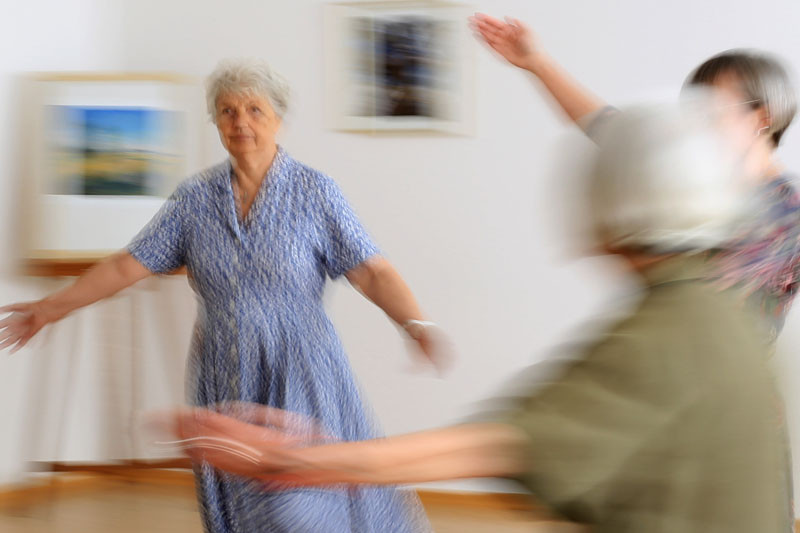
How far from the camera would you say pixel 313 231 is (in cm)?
270

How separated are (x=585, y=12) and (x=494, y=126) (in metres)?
0.60

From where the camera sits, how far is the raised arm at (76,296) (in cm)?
287

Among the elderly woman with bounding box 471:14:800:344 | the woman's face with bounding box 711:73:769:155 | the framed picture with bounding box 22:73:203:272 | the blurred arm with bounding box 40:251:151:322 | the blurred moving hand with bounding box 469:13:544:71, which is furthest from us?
the framed picture with bounding box 22:73:203:272

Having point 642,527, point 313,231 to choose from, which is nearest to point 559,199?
point 642,527

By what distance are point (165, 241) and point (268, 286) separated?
33 centimetres

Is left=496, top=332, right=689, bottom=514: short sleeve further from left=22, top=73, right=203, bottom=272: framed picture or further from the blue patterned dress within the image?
left=22, top=73, right=203, bottom=272: framed picture

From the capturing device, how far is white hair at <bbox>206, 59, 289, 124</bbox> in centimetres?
279

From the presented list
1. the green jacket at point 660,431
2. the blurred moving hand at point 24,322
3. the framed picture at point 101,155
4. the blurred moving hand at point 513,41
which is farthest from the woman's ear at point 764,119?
the framed picture at point 101,155

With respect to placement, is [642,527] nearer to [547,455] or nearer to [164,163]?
[547,455]

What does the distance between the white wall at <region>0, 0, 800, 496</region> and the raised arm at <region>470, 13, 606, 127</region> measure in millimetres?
1941

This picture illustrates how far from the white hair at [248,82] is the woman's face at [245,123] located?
17 millimetres

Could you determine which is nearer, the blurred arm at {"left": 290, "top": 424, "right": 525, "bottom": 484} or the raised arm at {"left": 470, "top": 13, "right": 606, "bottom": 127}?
the blurred arm at {"left": 290, "top": 424, "right": 525, "bottom": 484}

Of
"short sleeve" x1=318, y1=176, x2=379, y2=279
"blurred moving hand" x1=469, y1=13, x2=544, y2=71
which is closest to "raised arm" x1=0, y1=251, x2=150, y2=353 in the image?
"short sleeve" x1=318, y1=176, x2=379, y2=279

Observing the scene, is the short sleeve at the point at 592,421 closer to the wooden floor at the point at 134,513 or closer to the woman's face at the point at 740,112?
the woman's face at the point at 740,112
